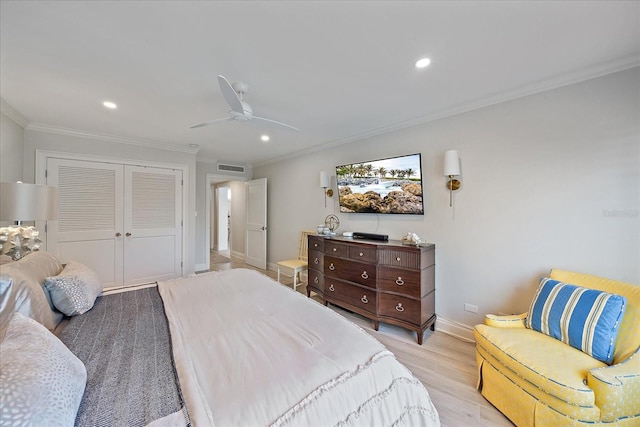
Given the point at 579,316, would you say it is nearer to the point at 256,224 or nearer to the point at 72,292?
the point at 72,292

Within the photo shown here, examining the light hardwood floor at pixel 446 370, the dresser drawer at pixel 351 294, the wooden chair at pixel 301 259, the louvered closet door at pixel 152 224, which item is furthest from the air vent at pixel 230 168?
the light hardwood floor at pixel 446 370

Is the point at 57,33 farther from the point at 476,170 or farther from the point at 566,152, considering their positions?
the point at 566,152

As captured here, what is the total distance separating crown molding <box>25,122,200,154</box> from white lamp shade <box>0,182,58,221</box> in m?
2.15

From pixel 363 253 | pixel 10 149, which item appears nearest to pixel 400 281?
pixel 363 253

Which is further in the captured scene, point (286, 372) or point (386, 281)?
point (386, 281)

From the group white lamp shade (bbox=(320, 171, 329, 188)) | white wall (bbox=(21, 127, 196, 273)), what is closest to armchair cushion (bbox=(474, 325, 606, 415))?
white lamp shade (bbox=(320, 171, 329, 188))

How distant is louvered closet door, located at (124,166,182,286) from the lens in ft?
13.0

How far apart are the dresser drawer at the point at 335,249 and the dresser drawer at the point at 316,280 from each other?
1.28ft

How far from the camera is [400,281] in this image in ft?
8.72

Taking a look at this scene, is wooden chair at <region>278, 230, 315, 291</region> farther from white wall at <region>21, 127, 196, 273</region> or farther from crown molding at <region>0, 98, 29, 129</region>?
crown molding at <region>0, 98, 29, 129</region>

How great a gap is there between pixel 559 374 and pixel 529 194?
1503mm

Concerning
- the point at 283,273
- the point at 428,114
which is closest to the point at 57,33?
the point at 428,114

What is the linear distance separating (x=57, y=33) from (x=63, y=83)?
863mm

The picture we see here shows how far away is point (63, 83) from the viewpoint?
2.17m
